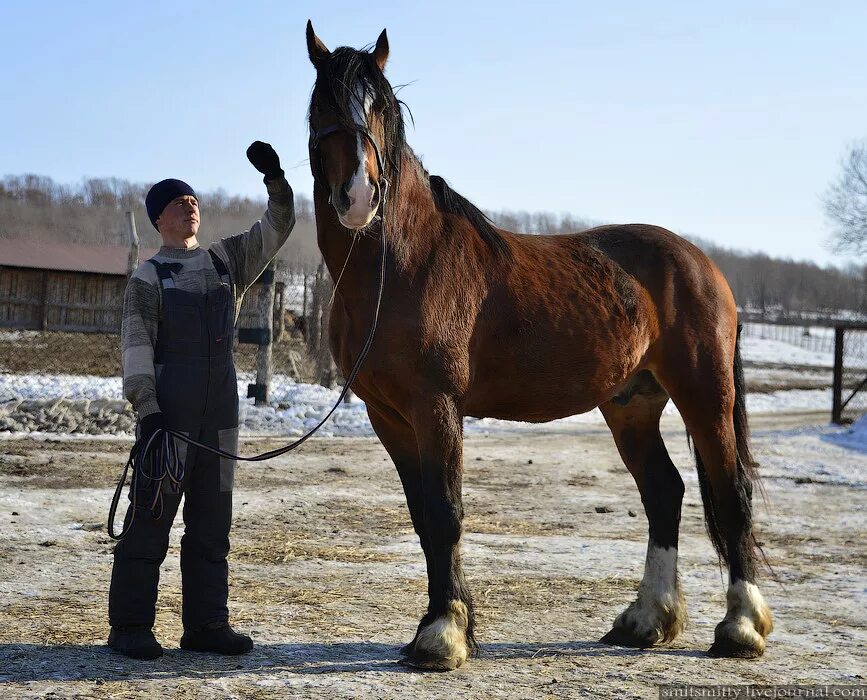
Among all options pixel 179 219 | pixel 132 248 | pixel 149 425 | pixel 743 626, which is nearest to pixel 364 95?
pixel 179 219

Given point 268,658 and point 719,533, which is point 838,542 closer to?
point 719,533

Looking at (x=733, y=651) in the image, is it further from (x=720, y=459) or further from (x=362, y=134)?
(x=362, y=134)

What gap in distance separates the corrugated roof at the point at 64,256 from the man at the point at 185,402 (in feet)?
81.8

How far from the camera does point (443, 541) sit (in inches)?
141

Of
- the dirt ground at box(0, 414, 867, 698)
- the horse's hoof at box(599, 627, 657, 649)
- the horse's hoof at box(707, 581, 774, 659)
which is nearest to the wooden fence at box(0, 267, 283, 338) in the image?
the dirt ground at box(0, 414, 867, 698)

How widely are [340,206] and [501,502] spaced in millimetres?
4627

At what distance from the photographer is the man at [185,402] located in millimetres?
3553

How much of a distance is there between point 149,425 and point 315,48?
1.72 meters

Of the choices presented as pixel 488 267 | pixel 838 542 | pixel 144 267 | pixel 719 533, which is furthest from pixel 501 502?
pixel 144 267

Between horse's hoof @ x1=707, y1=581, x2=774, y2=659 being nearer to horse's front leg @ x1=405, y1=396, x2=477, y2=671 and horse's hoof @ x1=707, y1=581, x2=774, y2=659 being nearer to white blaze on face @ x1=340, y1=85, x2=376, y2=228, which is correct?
horse's front leg @ x1=405, y1=396, x2=477, y2=671

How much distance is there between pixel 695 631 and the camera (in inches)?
169

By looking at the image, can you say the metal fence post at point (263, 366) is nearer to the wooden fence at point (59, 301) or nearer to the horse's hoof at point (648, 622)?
the horse's hoof at point (648, 622)

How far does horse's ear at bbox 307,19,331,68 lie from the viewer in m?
3.64

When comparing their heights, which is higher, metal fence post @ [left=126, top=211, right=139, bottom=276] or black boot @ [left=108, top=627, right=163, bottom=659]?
metal fence post @ [left=126, top=211, right=139, bottom=276]
